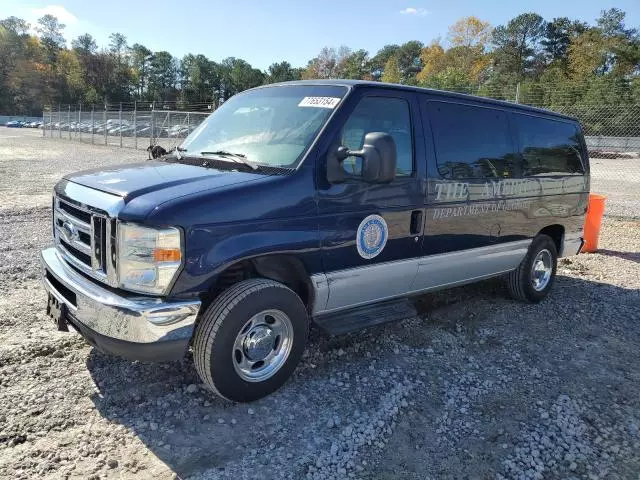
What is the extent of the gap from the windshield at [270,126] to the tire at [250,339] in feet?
3.10

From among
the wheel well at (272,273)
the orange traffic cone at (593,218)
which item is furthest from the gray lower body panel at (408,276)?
the orange traffic cone at (593,218)

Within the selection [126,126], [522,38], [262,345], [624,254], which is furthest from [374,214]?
[522,38]

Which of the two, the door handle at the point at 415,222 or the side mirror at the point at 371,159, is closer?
the side mirror at the point at 371,159

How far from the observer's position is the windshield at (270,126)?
143 inches

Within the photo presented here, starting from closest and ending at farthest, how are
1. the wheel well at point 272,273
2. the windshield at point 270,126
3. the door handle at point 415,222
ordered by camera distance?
the wheel well at point 272,273 < the windshield at point 270,126 < the door handle at point 415,222

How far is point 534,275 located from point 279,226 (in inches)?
148

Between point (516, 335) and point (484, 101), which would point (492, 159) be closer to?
point (484, 101)

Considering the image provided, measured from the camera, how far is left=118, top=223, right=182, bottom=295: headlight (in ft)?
9.55

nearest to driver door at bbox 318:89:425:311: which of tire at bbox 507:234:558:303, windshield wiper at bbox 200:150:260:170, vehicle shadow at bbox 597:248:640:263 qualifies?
windshield wiper at bbox 200:150:260:170

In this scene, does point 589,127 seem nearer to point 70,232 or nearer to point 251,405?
point 251,405

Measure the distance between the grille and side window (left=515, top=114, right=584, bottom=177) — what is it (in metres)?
4.17

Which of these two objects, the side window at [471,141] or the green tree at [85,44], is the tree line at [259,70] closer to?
the green tree at [85,44]

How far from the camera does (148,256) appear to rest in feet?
9.60

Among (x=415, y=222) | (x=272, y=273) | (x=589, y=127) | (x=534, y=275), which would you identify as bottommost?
(x=534, y=275)
